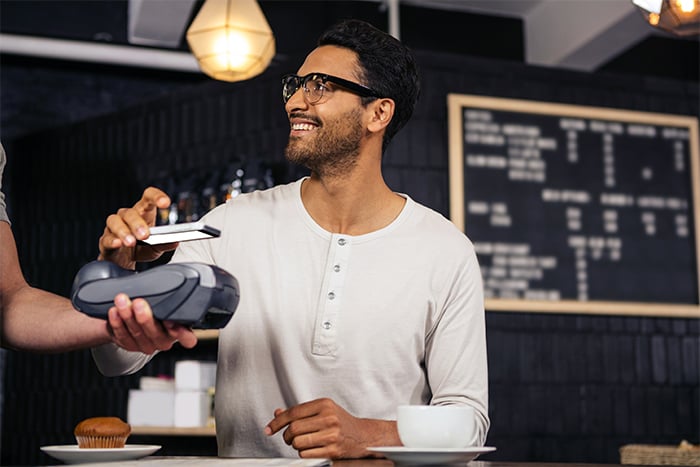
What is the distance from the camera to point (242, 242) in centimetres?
195

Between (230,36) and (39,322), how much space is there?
7.43 feet

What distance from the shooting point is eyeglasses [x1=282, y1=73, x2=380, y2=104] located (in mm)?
2014

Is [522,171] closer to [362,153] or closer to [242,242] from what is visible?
[362,153]

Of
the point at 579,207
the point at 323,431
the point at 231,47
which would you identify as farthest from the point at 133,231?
the point at 579,207

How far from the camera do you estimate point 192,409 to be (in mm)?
3650

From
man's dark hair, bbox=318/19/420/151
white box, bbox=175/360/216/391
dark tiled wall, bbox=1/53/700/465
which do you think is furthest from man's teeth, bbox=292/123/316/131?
white box, bbox=175/360/216/391

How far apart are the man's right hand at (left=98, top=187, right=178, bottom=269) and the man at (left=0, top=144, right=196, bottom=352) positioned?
111 millimetres

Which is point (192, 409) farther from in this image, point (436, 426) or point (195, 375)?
point (436, 426)

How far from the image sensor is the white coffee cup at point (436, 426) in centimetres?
120

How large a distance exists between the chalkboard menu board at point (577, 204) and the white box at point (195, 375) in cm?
116

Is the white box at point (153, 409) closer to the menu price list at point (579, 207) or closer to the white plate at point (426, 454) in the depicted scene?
the menu price list at point (579, 207)

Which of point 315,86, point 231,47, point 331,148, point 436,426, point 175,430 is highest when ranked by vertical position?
point 231,47

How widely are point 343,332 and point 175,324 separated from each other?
0.63m

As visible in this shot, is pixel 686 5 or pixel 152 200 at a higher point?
→ pixel 686 5
